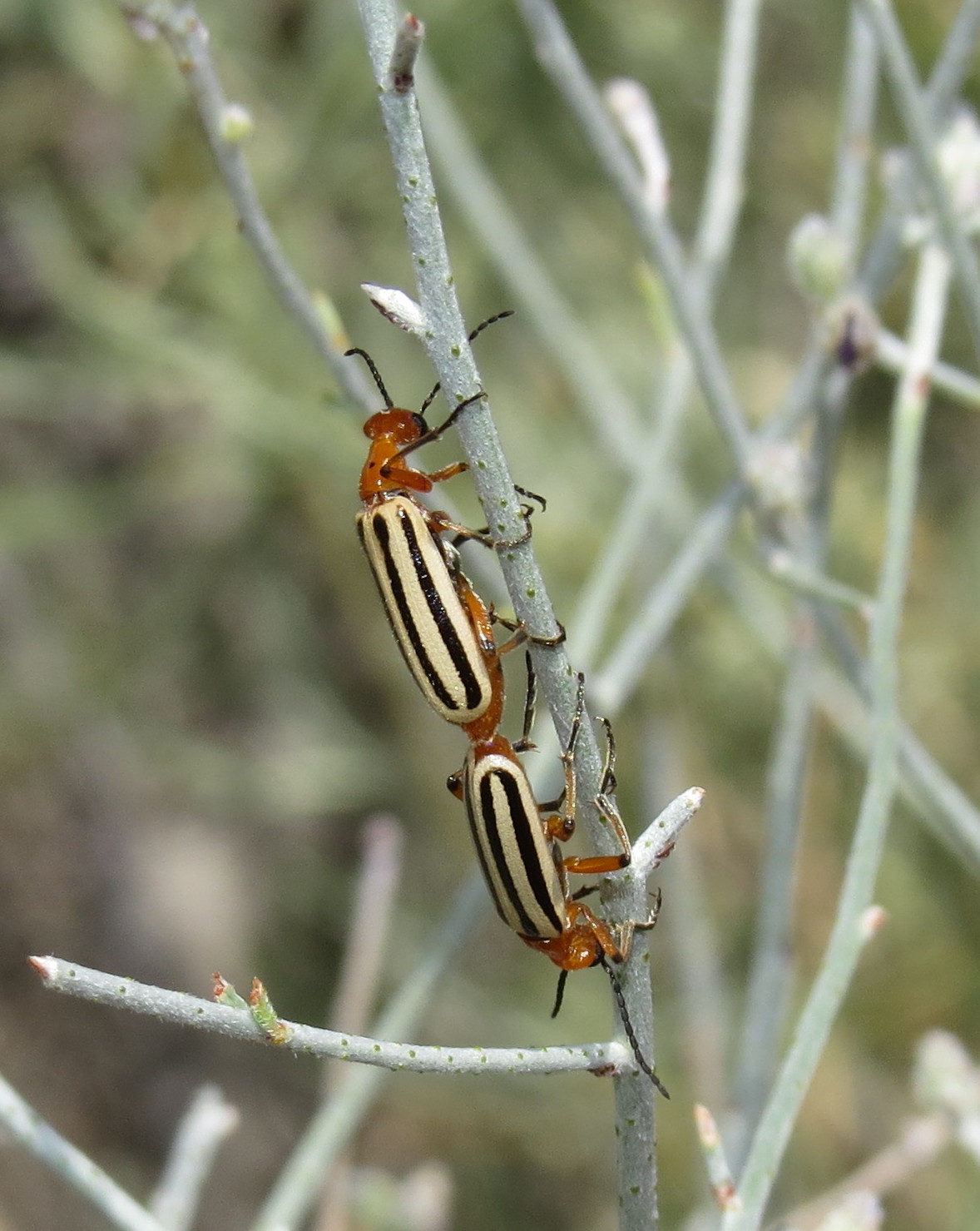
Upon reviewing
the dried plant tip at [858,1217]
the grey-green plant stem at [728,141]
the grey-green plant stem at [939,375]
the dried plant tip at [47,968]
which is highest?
the grey-green plant stem at [728,141]

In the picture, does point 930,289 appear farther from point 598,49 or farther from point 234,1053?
point 234,1053

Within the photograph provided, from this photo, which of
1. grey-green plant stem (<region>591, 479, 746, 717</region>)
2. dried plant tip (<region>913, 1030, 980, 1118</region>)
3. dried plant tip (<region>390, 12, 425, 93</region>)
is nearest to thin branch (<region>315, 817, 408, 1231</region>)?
grey-green plant stem (<region>591, 479, 746, 717</region>)

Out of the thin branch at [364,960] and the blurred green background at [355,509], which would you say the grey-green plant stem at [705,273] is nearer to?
the thin branch at [364,960]

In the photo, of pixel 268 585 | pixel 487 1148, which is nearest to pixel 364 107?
pixel 268 585

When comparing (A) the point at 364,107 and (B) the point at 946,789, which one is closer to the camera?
(B) the point at 946,789

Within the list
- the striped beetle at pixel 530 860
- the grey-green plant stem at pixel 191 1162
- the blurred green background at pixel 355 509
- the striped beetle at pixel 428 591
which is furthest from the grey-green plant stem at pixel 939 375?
the blurred green background at pixel 355 509

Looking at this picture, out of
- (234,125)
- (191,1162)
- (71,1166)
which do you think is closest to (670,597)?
(234,125)
